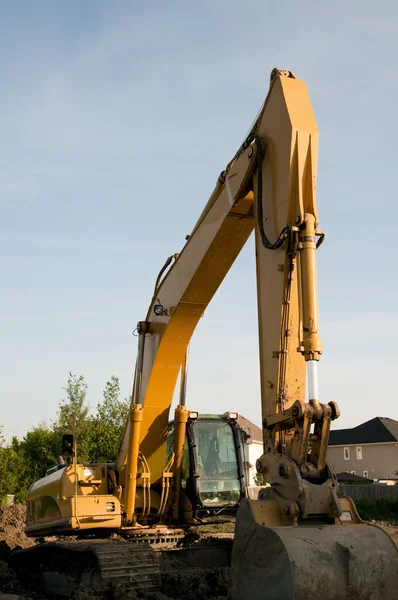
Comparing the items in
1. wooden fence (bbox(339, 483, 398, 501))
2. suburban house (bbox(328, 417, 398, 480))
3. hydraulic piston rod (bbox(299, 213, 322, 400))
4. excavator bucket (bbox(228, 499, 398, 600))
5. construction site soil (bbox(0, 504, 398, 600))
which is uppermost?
suburban house (bbox(328, 417, 398, 480))

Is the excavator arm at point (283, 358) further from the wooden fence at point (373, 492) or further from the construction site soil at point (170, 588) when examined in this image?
the wooden fence at point (373, 492)

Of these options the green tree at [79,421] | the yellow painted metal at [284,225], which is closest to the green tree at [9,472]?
the green tree at [79,421]

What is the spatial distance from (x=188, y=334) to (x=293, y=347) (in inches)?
132

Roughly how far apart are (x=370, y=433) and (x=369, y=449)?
1.31m

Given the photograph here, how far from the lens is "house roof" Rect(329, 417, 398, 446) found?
52.2m

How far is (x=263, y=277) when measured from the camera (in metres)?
7.36

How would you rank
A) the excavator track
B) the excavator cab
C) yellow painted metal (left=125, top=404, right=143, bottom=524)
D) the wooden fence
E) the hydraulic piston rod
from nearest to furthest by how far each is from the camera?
the hydraulic piston rod → the excavator track → yellow painted metal (left=125, top=404, right=143, bottom=524) → the excavator cab → the wooden fence

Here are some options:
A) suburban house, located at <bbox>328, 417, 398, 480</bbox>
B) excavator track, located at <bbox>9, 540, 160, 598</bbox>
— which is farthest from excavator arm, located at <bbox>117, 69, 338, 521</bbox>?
suburban house, located at <bbox>328, 417, 398, 480</bbox>

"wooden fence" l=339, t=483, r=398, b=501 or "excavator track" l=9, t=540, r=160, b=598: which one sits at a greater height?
"wooden fence" l=339, t=483, r=398, b=501

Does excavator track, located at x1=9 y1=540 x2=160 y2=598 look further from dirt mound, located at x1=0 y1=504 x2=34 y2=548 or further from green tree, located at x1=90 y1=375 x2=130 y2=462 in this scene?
green tree, located at x1=90 y1=375 x2=130 y2=462

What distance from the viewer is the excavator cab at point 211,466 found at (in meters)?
10.1

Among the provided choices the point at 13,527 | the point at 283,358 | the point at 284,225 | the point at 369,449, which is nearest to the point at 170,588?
the point at 283,358

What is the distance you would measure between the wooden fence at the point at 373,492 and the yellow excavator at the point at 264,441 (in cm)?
2219

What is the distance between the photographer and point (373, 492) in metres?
31.3
